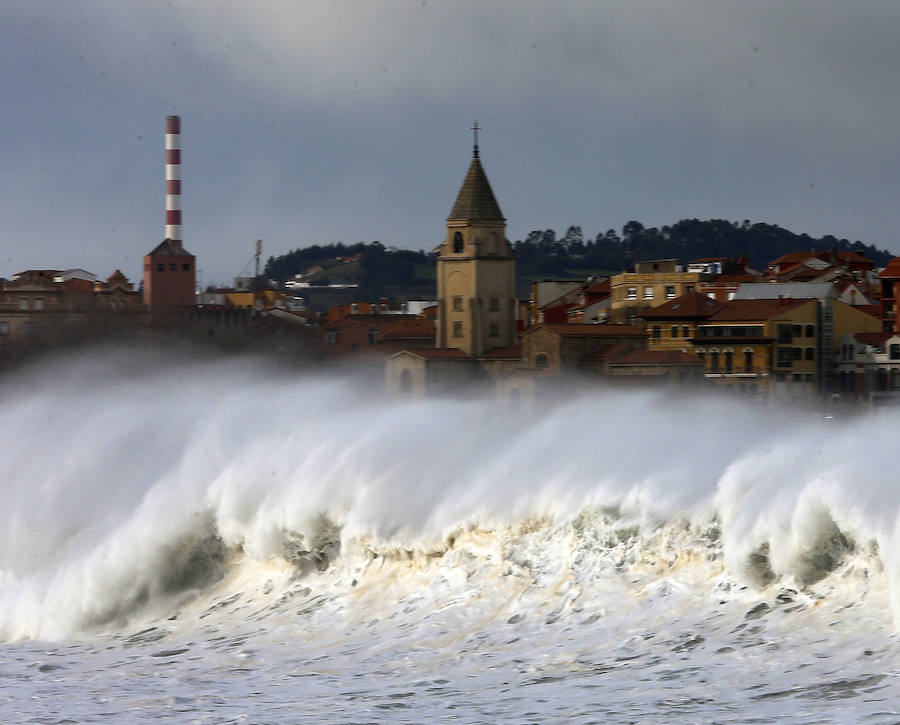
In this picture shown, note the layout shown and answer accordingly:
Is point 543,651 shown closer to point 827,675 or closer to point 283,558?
point 827,675

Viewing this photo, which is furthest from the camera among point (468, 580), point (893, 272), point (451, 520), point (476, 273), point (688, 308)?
point (476, 273)

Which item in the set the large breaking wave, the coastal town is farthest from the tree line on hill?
the large breaking wave

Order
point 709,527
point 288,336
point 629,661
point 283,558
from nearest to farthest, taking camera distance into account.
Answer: point 629,661, point 709,527, point 283,558, point 288,336

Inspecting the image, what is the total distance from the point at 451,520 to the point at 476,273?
210 feet

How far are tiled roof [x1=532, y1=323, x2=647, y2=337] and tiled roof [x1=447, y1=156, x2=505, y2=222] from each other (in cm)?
1246

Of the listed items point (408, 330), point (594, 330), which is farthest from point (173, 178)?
point (594, 330)

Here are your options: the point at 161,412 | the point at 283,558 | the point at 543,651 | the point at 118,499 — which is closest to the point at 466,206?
the point at 161,412

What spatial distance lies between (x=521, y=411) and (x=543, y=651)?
51.8 meters

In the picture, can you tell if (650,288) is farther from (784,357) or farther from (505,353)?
(784,357)

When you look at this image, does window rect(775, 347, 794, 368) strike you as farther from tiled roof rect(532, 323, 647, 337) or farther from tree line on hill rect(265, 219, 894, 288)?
tree line on hill rect(265, 219, 894, 288)

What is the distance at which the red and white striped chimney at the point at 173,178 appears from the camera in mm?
106188

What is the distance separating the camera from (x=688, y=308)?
76188 mm

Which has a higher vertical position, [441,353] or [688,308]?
[688,308]

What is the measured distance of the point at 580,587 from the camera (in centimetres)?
1898
